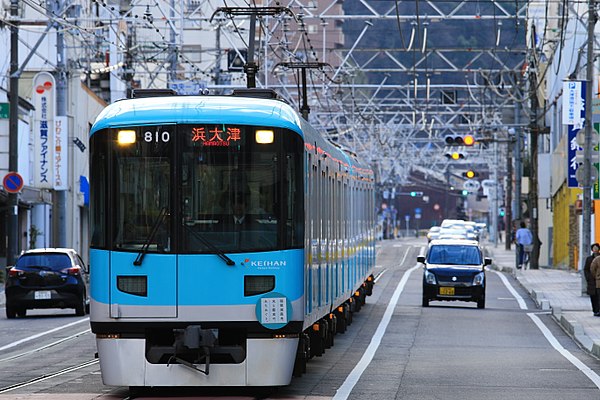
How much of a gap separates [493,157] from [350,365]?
93956 millimetres

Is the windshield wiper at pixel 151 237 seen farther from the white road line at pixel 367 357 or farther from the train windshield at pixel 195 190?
the white road line at pixel 367 357

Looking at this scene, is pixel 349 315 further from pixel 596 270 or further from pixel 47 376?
pixel 47 376

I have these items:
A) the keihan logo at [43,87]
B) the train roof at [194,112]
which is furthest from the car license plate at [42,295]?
the keihan logo at [43,87]

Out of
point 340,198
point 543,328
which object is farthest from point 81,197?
point 340,198

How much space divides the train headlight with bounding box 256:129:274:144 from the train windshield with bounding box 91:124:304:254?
1 centimetres

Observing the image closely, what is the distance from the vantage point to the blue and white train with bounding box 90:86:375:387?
48.0 ft

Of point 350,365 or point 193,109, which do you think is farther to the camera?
point 350,365

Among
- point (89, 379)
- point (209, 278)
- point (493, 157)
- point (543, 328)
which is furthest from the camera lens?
point (493, 157)

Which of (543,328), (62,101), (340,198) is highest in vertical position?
(62,101)

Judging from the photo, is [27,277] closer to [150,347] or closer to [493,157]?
[150,347]

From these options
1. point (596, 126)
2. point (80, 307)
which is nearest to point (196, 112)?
point (80, 307)

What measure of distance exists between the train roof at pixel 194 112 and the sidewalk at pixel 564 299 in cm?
933

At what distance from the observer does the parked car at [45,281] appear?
31047mm

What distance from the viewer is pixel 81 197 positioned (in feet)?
210
